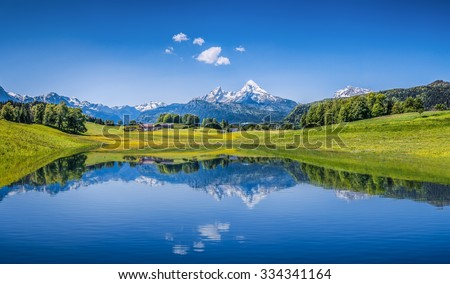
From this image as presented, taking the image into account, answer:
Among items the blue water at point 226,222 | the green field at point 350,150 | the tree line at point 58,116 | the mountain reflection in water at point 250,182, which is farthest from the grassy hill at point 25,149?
the tree line at point 58,116

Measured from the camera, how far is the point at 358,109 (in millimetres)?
139500

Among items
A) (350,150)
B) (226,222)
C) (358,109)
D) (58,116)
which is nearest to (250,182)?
(226,222)

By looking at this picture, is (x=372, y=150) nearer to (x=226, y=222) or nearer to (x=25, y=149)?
(x=226, y=222)

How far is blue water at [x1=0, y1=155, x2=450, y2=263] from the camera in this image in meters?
16.6

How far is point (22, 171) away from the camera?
4603 centimetres

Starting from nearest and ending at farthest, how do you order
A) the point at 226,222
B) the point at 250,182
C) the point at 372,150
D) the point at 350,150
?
the point at 226,222 < the point at 250,182 < the point at 372,150 < the point at 350,150

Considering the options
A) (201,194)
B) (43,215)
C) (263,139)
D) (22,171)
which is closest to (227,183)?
(201,194)

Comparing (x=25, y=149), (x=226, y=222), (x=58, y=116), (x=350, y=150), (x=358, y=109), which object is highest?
(x=58, y=116)

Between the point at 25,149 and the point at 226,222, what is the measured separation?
6050 centimetres

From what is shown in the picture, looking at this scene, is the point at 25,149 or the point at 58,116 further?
the point at 58,116

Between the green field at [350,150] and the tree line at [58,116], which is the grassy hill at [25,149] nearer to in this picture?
the green field at [350,150]

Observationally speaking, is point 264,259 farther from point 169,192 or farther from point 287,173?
point 287,173

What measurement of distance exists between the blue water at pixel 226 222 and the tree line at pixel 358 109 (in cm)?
10591

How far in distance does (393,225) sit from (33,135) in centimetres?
8292
